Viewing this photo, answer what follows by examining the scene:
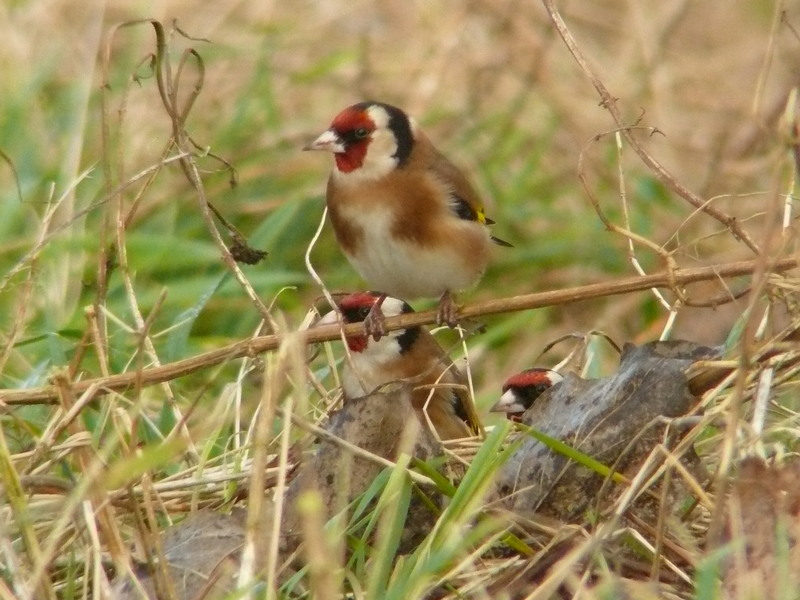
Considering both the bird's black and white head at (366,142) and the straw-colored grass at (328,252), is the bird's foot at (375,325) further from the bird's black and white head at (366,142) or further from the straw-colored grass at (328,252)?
the bird's black and white head at (366,142)

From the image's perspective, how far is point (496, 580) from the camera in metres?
2.31

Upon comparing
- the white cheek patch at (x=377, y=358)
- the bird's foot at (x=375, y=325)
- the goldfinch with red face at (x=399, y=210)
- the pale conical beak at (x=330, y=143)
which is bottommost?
the white cheek patch at (x=377, y=358)

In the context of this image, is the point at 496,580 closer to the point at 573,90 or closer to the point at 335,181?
the point at 335,181

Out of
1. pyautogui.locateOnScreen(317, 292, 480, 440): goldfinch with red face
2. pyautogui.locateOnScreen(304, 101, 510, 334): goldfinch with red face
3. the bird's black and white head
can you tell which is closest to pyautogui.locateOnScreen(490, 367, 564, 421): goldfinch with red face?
pyautogui.locateOnScreen(317, 292, 480, 440): goldfinch with red face

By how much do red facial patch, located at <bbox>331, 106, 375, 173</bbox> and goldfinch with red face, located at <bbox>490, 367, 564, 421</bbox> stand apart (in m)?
0.67

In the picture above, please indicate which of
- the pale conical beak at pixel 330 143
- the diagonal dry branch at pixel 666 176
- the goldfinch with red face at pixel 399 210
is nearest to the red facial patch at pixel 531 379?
the goldfinch with red face at pixel 399 210

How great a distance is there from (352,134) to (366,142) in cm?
4

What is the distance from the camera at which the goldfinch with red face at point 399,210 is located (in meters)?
3.50

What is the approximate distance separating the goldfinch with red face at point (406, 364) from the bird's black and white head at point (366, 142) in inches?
12.6

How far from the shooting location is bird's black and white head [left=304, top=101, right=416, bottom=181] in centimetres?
362

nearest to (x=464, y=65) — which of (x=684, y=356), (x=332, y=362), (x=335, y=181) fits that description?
(x=335, y=181)

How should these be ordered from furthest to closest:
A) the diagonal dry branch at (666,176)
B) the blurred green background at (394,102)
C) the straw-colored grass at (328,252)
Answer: the blurred green background at (394,102)
the diagonal dry branch at (666,176)
the straw-colored grass at (328,252)

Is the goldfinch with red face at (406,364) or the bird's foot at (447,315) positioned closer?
the bird's foot at (447,315)

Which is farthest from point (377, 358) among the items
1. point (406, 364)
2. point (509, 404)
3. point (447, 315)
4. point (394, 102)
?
point (394, 102)
